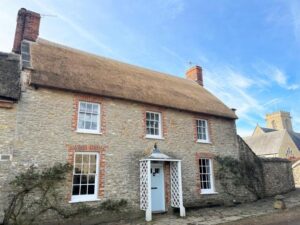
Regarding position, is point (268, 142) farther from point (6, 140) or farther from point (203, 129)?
point (6, 140)

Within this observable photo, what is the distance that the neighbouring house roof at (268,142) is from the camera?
1637 inches

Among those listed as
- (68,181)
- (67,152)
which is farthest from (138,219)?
(67,152)

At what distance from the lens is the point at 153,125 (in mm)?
13156

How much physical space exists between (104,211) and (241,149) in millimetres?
10298

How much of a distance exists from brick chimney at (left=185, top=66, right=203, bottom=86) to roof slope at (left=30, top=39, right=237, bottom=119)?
3.74 m

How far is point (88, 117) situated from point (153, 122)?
360 cm

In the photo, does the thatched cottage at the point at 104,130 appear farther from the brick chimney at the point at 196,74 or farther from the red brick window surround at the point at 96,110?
the brick chimney at the point at 196,74

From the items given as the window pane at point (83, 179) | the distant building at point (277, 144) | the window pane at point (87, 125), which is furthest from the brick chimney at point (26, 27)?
the distant building at point (277, 144)

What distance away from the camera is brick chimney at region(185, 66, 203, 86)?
21.2m

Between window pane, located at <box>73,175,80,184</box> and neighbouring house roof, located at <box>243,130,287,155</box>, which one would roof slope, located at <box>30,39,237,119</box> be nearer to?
window pane, located at <box>73,175,80,184</box>

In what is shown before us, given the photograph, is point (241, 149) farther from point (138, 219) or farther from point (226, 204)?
point (138, 219)

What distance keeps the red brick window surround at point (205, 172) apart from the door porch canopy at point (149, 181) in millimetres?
1818

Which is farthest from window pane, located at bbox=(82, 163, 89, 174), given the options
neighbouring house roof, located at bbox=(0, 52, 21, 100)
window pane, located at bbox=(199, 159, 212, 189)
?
window pane, located at bbox=(199, 159, 212, 189)

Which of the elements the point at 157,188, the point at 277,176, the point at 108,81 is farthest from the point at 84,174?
A: the point at 277,176
